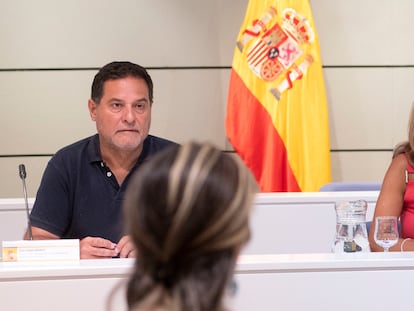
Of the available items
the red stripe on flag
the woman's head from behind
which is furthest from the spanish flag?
the woman's head from behind

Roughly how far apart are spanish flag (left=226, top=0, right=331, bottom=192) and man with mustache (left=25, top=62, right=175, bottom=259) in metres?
2.18

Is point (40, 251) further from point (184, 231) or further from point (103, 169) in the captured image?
point (184, 231)

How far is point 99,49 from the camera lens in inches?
206

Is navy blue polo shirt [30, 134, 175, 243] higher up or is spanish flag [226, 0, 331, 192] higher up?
spanish flag [226, 0, 331, 192]

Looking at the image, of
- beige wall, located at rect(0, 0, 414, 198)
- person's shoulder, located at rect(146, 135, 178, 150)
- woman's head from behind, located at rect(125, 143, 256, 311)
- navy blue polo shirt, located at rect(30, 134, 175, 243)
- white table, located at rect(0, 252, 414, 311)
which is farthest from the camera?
beige wall, located at rect(0, 0, 414, 198)

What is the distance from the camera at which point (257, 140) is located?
16.4 ft

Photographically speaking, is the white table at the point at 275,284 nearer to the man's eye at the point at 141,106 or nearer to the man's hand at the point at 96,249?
the man's hand at the point at 96,249

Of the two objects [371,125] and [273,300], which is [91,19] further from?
[273,300]

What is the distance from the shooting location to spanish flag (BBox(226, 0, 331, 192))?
4914mm

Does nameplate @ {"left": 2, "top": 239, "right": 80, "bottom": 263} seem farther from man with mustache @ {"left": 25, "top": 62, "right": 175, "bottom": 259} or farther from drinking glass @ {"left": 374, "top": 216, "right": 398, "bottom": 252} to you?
drinking glass @ {"left": 374, "top": 216, "right": 398, "bottom": 252}

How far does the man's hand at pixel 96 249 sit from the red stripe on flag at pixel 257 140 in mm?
2559

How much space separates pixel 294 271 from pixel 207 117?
128 inches

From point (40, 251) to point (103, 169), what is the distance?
670mm

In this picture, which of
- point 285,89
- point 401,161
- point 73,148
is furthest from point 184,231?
point 285,89
